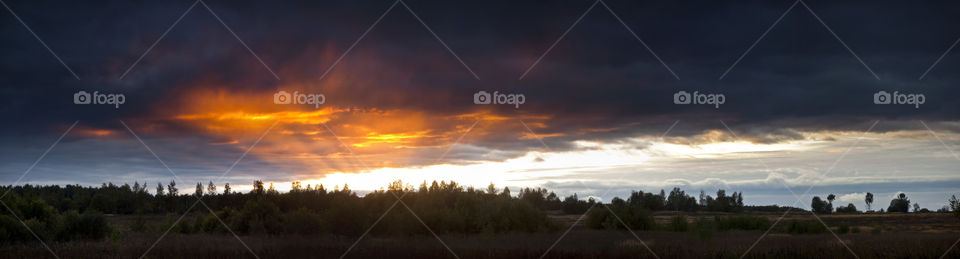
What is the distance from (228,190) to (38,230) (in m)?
27.5

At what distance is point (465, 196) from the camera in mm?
44812

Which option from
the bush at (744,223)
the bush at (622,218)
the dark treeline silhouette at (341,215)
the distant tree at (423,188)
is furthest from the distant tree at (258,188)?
the bush at (744,223)

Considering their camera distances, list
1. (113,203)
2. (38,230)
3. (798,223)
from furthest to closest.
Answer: (113,203), (798,223), (38,230)

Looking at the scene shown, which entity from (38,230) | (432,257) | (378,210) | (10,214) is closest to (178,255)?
(432,257)

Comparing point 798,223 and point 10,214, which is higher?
point 10,214

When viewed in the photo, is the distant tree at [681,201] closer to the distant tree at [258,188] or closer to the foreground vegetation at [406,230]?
the foreground vegetation at [406,230]

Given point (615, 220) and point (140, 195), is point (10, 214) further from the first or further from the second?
point (140, 195)

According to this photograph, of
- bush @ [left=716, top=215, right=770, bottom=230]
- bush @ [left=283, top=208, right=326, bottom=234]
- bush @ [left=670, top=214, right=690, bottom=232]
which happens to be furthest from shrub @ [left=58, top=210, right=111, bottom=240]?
bush @ [left=716, top=215, right=770, bottom=230]

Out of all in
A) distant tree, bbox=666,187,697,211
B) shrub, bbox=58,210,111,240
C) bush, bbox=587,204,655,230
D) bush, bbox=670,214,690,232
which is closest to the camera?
shrub, bbox=58,210,111,240

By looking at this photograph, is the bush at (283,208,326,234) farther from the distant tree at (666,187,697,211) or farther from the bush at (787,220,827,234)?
the distant tree at (666,187,697,211)

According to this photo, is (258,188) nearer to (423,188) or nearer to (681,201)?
(423,188)

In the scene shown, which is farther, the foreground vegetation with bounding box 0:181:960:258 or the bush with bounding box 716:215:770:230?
the bush with bounding box 716:215:770:230

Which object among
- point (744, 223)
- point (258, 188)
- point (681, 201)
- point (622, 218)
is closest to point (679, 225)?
point (622, 218)

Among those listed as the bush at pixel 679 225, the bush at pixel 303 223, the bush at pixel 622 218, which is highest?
the bush at pixel 303 223
